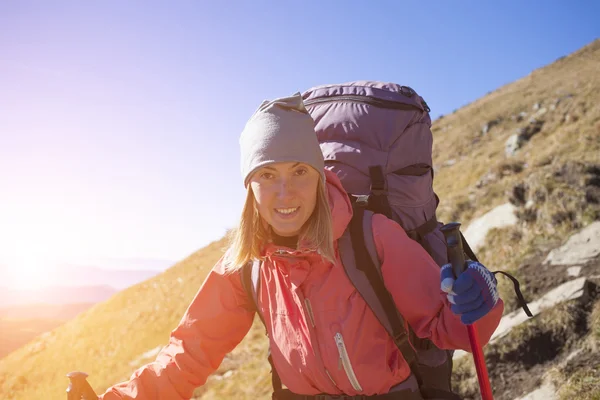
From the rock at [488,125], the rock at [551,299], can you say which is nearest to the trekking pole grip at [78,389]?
the rock at [551,299]

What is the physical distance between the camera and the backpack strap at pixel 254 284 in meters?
3.02

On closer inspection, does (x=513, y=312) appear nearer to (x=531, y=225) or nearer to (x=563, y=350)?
(x=563, y=350)

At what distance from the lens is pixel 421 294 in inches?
99.6

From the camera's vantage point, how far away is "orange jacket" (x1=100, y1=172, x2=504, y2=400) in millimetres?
2545

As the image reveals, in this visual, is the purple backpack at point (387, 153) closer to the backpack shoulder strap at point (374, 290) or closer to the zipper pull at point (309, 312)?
the backpack shoulder strap at point (374, 290)

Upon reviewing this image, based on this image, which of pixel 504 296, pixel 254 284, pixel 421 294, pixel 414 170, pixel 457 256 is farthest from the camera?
pixel 504 296

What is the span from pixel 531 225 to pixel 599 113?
7104 millimetres

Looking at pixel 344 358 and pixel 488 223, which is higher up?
pixel 344 358

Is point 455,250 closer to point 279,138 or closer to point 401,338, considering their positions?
point 401,338

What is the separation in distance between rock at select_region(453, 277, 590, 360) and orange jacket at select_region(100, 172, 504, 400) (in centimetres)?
290

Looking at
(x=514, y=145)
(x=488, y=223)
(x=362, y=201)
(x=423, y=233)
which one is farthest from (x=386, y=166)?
(x=514, y=145)

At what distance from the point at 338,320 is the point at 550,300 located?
141 inches

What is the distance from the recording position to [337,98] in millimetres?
3582

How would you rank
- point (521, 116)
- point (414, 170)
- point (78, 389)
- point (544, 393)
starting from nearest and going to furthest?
1. point (78, 389)
2. point (414, 170)
3. point (544, 393)
4. point (521, 116)
